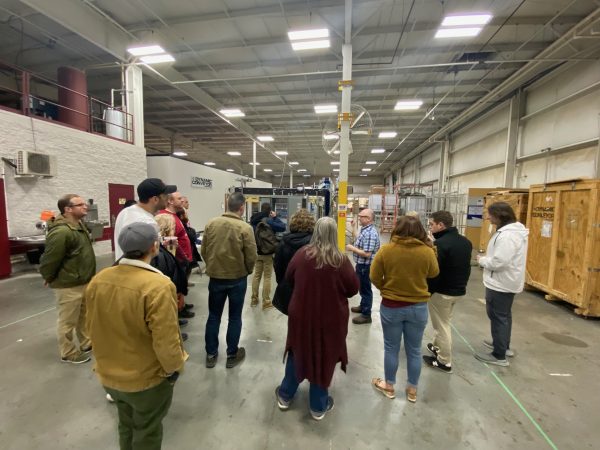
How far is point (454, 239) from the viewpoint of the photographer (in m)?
2.38

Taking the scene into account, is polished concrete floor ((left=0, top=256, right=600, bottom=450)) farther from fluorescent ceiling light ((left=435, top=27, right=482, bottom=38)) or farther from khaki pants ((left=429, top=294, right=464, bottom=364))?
fluorescent ceiling light ((left=435, top=27, right=482, bottom=38))

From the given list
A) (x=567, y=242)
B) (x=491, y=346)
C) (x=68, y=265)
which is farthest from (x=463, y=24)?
(x=68, y=265)

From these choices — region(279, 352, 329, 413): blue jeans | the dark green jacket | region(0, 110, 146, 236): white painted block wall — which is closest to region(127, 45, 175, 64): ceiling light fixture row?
region(0, 110, 146, 236): white painted block wall

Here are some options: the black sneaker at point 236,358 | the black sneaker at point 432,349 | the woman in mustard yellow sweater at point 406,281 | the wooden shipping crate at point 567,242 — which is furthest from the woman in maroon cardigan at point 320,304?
the wooden shipping crate at point 567,242

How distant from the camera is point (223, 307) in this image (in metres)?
2.58

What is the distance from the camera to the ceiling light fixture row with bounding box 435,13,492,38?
4578mm

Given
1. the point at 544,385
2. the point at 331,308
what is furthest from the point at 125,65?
the point at 544,385

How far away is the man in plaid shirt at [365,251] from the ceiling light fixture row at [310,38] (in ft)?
12.0

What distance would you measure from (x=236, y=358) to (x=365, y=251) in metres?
1.95

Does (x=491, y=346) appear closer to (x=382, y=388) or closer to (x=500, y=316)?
(x=500, y=316)

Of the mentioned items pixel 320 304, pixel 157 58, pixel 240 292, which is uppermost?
pixel 157 58

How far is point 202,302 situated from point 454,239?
3.68 meters

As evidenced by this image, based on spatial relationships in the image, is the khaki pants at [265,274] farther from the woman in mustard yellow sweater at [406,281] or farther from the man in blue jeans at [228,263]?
the woman in mustard yellow sweater at [406,281]

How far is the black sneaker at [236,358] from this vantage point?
2.60m
